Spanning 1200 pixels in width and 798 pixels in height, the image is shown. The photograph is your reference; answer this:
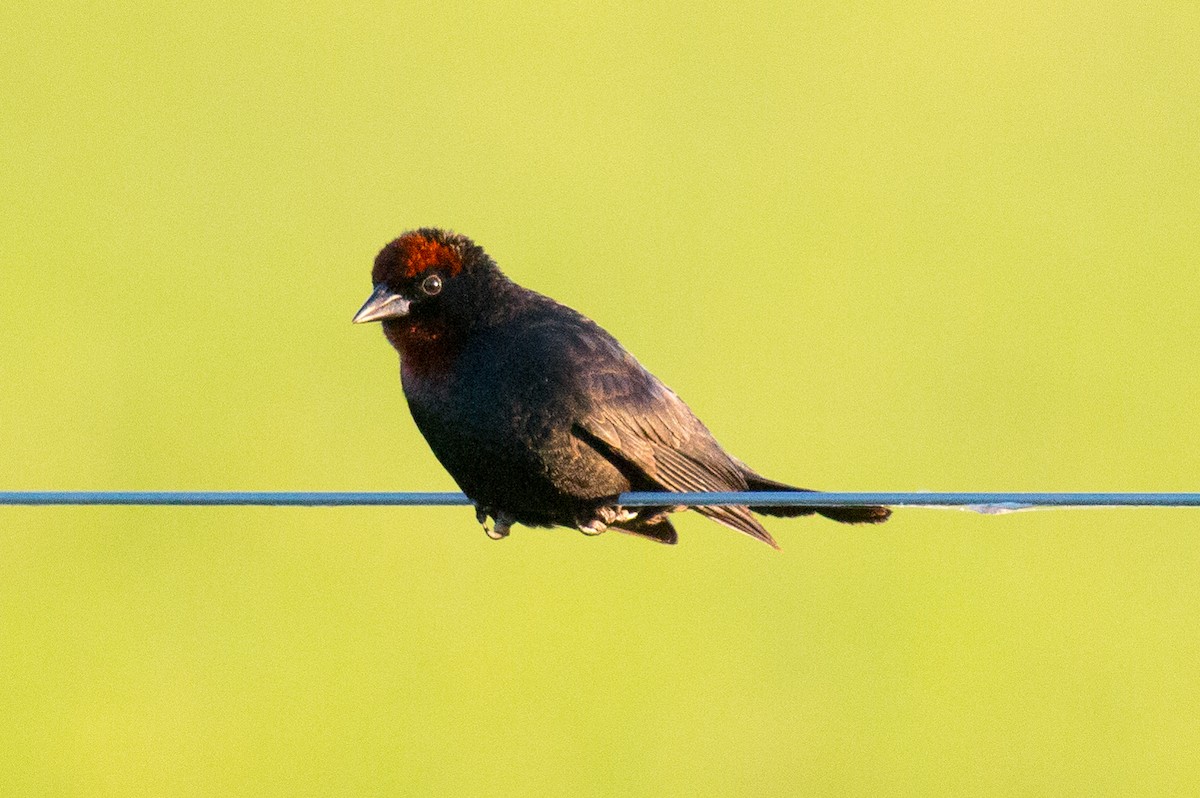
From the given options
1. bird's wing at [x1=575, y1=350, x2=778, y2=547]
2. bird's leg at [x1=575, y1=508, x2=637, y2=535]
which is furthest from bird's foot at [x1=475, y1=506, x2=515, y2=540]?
bird's wing at [x1=575, y1=350, x2=778, y2=547]

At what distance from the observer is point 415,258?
243 inches

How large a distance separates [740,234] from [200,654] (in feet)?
15.9

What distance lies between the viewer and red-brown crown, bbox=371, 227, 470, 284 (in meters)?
6.16

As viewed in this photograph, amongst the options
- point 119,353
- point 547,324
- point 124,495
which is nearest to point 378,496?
point 124,495

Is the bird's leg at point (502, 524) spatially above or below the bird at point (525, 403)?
below

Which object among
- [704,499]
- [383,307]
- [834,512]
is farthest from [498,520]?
[704,499]

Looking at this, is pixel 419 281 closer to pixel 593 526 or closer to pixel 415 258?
pixel 415 258

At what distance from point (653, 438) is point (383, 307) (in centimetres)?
95

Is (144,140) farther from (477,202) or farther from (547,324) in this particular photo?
(547,324)

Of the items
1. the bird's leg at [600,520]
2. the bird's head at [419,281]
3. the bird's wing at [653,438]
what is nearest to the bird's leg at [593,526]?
the bird's leg at [600,520]

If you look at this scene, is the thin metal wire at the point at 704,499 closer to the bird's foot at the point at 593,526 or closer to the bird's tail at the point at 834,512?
the bird's foot at the point at 593,526

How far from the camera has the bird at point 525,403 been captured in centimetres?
591

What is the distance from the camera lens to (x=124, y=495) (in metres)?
4.97

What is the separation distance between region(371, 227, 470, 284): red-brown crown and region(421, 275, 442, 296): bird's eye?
0.03 metres
